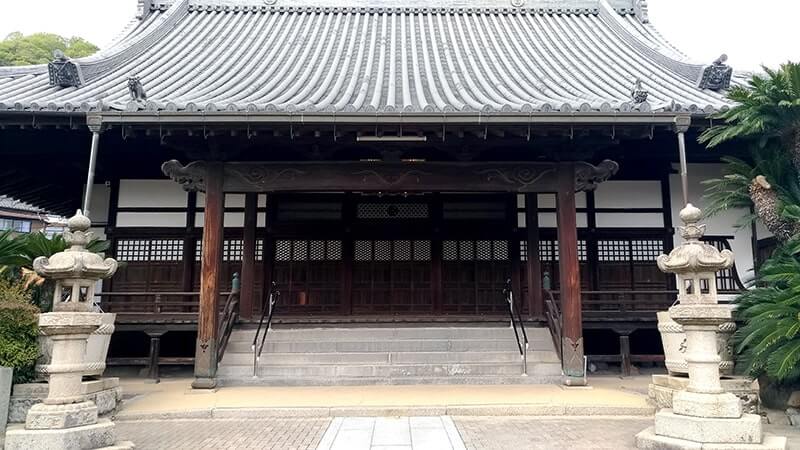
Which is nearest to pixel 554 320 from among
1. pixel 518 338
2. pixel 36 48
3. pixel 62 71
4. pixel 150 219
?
pixel 518 338

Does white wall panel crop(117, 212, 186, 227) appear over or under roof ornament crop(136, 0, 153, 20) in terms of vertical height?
under

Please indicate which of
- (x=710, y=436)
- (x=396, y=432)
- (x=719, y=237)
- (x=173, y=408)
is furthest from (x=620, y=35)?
(x=173, y=408)

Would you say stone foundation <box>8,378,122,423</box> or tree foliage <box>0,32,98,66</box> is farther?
tree foliage <box>0,32,98,66</box>

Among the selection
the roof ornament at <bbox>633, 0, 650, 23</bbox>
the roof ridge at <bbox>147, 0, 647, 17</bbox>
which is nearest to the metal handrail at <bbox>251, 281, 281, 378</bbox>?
the roof ridge at <bbox>147, 0, 647, 17</bbox>

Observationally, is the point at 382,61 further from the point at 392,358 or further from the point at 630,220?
the point at 392,358

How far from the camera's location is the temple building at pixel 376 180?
766 cm

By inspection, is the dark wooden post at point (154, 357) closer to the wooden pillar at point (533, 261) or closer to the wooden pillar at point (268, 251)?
the wooden pillar at point (268, 251)

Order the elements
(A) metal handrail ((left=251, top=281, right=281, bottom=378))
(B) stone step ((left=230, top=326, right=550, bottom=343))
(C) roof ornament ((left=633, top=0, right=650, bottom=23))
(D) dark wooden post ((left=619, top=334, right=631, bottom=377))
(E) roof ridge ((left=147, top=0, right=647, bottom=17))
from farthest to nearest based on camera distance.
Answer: (E) roof ridge ((left=147, top=0, right=647, bottom=17)) → (C) roof ornament ((left=633, top=0, right=650, bottom=23)) → (B) stone step ((left=230, top=326, right=550, bottom=343)) → (D) dark wooden post ((left=619, top=334, right=631, bottom=377)) → (A) metal handrail ((left=251, top=281, right=281, bottom=378))

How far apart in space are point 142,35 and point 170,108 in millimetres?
7138

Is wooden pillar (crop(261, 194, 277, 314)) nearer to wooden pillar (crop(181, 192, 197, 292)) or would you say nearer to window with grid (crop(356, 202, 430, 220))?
wooden pillar (crop(181, 192, 197, 292))

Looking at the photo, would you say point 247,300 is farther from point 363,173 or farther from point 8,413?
point 8,413

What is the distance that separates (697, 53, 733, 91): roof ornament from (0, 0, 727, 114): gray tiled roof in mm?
219

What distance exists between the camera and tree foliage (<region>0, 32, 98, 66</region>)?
32106 millimetres

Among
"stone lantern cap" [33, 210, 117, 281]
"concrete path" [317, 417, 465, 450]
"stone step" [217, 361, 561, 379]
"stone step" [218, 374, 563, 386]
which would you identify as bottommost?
"concrete path" [317, 417, 465, 450]
